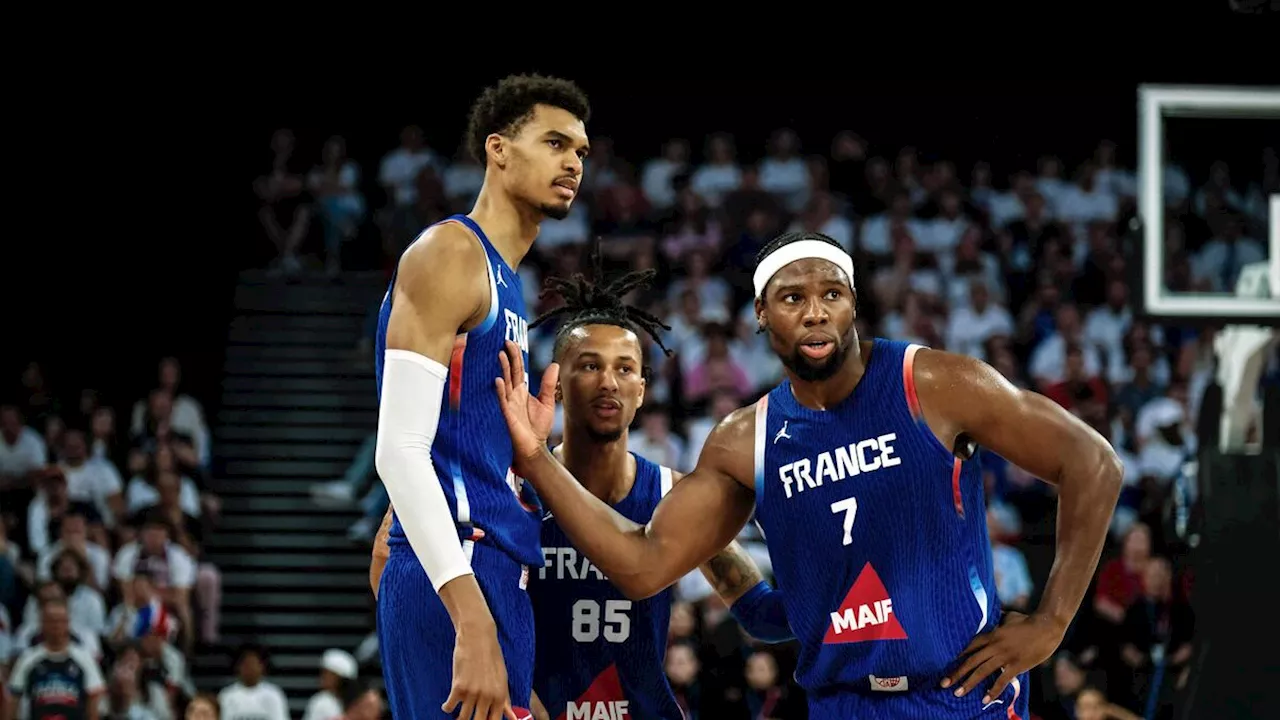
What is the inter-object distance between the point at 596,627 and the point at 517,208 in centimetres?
172

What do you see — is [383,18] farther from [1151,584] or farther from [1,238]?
[1151,584]

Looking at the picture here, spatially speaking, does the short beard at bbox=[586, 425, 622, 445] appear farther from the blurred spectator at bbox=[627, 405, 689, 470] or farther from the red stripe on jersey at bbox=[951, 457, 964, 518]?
the blurred spectator at bbox=[627, 405, 689, 470]

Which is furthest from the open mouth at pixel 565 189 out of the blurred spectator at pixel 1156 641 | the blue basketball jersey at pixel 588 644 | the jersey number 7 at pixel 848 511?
the blurred spectator at pixel 1156 641

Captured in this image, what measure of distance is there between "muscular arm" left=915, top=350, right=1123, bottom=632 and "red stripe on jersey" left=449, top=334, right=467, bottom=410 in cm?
136

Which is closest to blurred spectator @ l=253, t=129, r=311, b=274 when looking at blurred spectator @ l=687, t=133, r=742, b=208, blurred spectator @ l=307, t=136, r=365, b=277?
blurred spectator @ l=307, t=136, r=365, b=277

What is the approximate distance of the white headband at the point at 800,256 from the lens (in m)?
4.99

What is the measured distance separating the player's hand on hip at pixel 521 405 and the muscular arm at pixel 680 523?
22 centimetres

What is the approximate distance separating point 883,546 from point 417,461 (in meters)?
1.43

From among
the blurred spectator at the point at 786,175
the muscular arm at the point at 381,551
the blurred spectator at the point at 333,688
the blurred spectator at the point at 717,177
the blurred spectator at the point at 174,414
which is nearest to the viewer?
the muscular arm at the point at 381,551

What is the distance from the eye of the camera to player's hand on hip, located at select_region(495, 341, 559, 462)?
15.6 ft

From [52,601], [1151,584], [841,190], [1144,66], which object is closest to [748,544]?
[1151,584]

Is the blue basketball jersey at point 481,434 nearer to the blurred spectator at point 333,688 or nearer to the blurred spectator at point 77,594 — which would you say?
the blurred spectator at point 333,688

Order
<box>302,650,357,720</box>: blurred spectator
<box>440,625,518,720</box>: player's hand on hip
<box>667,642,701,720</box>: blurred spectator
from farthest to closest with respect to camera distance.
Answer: <box>302,650,357,720</box>: blurred spectator, <box>667,642,701,720</box>: blurred spectator, <box>440,625,518,720</box>: player's hand on hip

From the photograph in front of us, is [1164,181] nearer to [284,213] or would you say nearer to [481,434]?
[481,434]
